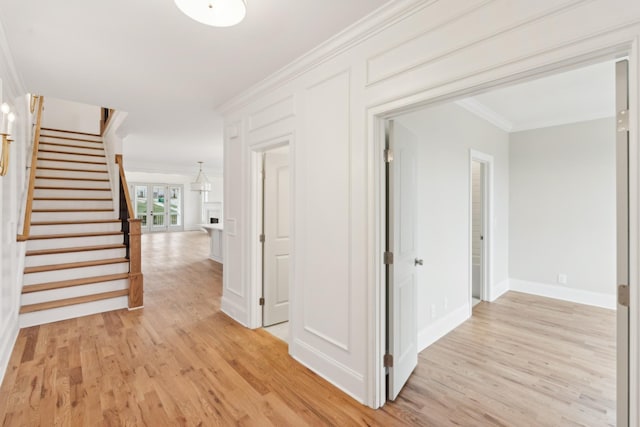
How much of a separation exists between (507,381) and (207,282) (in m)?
4.51

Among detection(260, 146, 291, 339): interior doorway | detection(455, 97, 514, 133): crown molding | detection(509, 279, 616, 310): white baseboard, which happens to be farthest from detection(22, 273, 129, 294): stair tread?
detection(509, 279, 616, 310): white baseboard

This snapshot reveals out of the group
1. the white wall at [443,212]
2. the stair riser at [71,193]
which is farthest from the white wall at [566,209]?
the stair riser at [71,193]

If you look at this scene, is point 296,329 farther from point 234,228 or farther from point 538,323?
point 538,323

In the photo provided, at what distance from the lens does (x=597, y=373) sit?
244 cm

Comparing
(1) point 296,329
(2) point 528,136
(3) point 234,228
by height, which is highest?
(2) point 528,136

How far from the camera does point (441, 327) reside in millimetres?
3162

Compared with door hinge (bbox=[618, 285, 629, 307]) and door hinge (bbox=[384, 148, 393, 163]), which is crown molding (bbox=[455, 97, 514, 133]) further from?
door hinge (bbox=[618, 285, 629, 307])

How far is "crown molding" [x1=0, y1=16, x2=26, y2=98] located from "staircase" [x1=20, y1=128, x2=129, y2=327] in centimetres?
202

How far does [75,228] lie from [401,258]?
4.83 m

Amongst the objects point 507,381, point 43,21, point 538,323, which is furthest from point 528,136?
point 43,21

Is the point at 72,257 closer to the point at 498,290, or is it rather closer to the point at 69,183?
the point at 69,183

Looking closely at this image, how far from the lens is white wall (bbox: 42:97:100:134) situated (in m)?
6.74

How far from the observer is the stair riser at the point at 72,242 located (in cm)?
401

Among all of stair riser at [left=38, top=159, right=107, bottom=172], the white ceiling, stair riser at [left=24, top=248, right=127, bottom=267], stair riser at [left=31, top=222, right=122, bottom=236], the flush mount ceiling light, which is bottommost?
stair riser at [left=24, top=248, right=127, bottom=267]
